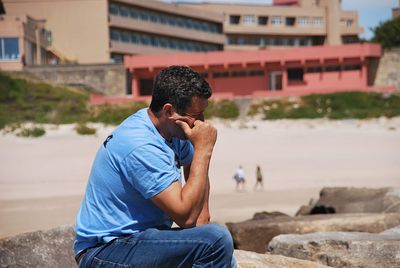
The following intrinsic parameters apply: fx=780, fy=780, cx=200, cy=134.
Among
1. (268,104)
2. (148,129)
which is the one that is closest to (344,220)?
(148,129)

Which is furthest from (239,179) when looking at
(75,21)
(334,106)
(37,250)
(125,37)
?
(125,37)

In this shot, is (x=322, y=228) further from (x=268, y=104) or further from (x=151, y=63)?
(x=151, y=63)

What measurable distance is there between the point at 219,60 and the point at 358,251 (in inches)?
1759

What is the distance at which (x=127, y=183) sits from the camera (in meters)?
4.25

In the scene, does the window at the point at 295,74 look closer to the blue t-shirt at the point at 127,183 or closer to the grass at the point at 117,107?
the grass at the point at 117,107

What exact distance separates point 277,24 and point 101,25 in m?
21.1

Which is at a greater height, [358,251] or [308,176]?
[358,251]

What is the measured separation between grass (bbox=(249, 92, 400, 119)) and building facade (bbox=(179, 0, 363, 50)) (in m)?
25.4

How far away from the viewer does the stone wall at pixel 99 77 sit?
53062 millimetres

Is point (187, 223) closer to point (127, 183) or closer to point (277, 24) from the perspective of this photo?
point (127, 183)

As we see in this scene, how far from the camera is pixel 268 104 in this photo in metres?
46.5

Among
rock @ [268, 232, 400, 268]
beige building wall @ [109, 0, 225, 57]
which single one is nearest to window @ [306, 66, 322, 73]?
beige building wall @ [109, 0, 225, 57]

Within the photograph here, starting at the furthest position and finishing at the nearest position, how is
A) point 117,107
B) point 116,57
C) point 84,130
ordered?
point 116,57 → point 117,107 → point 84,130

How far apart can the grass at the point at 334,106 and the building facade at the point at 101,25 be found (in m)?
17.7
